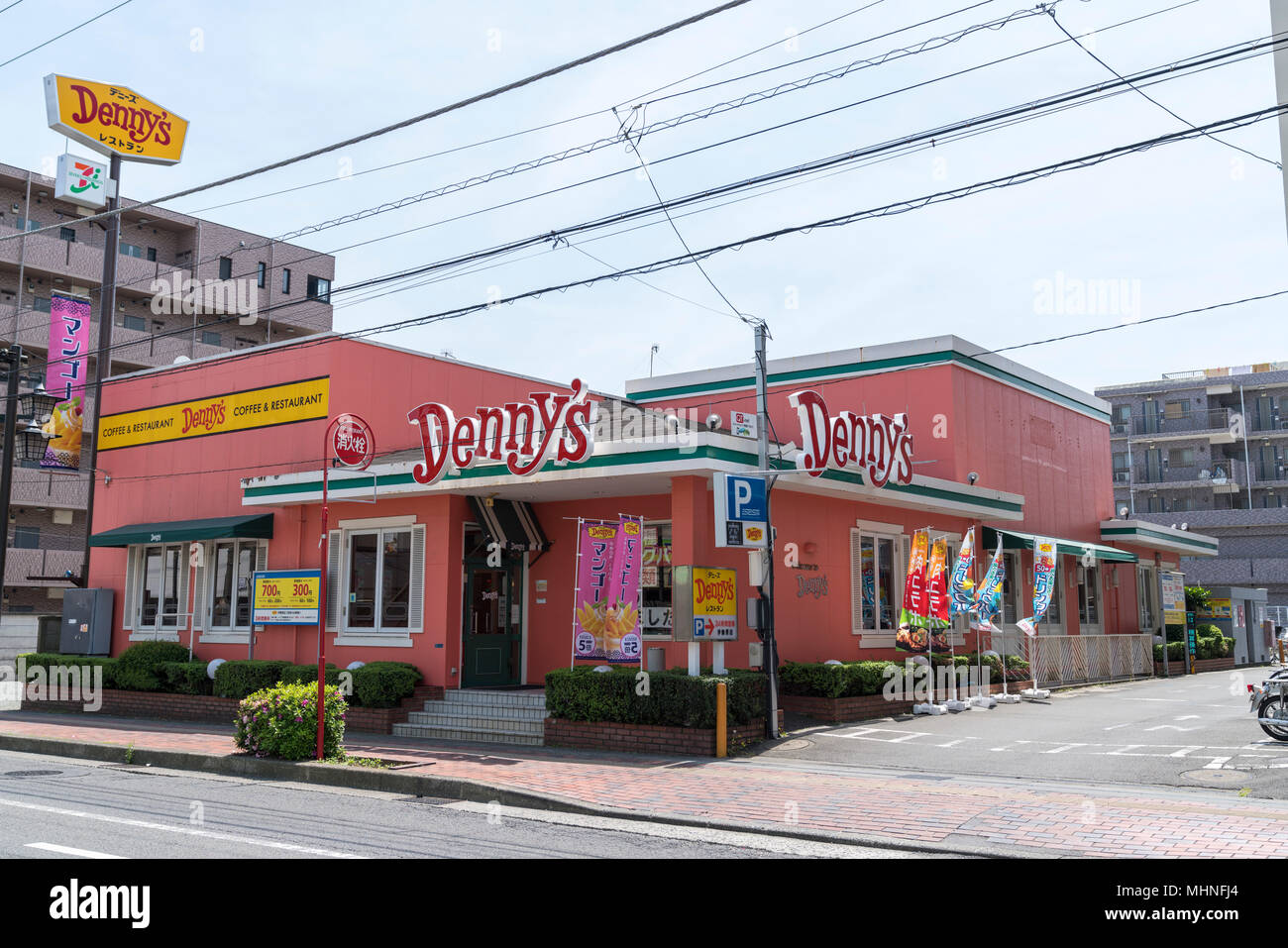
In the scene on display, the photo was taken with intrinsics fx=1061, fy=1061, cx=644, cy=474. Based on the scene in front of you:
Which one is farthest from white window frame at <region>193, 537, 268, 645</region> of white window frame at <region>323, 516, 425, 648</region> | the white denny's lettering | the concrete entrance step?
the white denny's lettering

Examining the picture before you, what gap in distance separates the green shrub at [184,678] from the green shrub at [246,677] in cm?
53

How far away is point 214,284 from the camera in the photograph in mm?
52938

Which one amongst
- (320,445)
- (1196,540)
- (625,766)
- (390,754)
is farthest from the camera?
(1196,540)

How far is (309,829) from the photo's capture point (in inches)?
364

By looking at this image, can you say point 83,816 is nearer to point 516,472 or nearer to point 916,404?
point 516,472

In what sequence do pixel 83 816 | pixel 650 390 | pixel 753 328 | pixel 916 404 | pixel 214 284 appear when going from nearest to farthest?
pixel 83 816 → pixel 753 328 → pixel 916 404 → pixel 650 390 → pixel 214 284

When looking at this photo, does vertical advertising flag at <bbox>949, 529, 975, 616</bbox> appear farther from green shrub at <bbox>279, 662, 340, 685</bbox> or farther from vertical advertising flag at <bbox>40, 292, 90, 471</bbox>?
vertical advertising flag at <bbox>40, 292, 90, 471</bbox>

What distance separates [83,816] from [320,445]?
36.6 ft

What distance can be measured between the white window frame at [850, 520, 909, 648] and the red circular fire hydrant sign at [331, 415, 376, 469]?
862 cm

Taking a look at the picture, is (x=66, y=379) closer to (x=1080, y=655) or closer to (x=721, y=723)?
(x=721, y=723)

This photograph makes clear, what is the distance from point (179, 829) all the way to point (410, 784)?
3.28 meters

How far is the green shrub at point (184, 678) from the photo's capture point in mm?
19766

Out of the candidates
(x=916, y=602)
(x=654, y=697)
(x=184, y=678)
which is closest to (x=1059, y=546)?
(x=916, y=602)

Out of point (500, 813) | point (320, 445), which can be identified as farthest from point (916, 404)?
point (500, 813)
